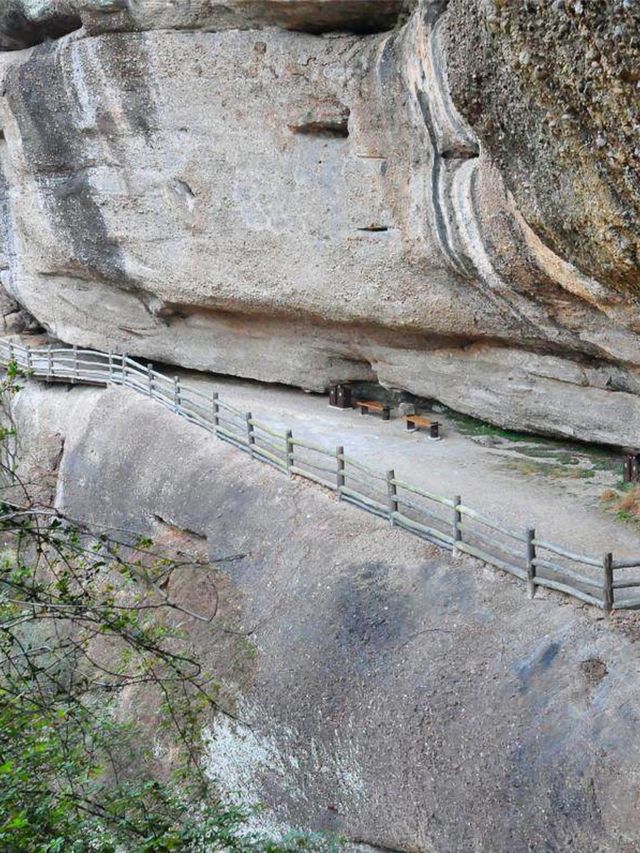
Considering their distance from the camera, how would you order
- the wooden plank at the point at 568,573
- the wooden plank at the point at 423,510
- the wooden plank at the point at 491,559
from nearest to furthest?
the wooden plank at the point at 568,573, the wooden plank at the point at 491,559, the wooden plank at the point at 423,510

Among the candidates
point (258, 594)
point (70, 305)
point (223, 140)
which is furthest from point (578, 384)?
point (70, 305)

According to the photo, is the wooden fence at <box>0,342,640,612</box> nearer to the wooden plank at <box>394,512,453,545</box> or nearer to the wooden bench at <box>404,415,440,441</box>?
the wooden plank at <box>394,512,453,545</box>

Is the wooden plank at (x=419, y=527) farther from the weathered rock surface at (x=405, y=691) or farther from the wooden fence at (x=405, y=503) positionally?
the weathered rock surface at (x=405, y=691)

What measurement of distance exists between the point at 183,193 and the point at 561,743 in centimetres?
1014

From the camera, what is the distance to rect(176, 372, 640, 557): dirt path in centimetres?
1099

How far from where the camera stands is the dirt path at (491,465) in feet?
36.1

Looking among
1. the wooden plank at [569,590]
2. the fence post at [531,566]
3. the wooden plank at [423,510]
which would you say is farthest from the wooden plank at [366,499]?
the wooden plank at [569,590]

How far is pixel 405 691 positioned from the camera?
9.36 metres

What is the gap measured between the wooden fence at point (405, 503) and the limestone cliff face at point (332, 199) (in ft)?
4.72

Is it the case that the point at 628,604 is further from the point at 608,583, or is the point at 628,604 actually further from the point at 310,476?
the point at 310,476

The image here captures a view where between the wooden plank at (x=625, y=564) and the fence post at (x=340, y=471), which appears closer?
the wooden plank at (x=625, y=564)

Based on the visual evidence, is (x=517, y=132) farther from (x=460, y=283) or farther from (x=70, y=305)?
Answer: (x=70, y=305)

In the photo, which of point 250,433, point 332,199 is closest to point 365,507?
point 250,433

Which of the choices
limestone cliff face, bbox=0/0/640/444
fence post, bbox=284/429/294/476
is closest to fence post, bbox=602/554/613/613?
limestone cliff face, bbox=0/0/640/444
